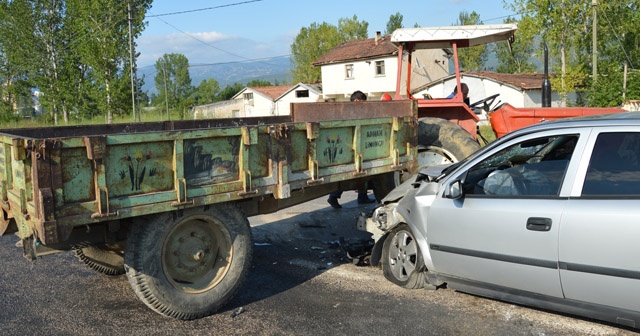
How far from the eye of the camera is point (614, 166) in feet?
12.7

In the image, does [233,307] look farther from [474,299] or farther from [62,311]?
[474,299]

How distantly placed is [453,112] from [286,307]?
447 cm

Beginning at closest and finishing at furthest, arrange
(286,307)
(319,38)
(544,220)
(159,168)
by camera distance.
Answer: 1. (544,220)
2. (159,168)
3. (286,307)
4. (319,38)

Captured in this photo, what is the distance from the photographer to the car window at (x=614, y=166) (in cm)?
377

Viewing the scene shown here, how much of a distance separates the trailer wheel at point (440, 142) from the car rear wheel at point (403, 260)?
2.18m

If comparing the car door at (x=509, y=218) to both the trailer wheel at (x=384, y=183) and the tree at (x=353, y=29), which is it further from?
the tree at (x=353, y=29)

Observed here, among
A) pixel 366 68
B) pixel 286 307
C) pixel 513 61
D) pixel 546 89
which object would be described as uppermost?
pixel 513 61

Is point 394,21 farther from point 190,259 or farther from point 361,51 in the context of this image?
point 190,259

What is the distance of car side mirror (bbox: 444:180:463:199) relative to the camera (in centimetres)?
457

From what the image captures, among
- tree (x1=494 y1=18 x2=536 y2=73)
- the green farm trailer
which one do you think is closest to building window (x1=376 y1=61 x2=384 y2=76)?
tree (x1=494 y1=18 x2=536 y2=73)

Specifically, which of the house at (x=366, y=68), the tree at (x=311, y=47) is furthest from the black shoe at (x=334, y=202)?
the tree at (x=311, y=47)


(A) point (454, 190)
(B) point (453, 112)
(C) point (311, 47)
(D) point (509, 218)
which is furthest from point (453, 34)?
(C) point (311, 47)

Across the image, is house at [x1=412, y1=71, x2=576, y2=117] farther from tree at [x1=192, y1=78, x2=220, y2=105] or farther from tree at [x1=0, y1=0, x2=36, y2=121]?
tree at [x1=192, y1=78, x2=220, y2=105]

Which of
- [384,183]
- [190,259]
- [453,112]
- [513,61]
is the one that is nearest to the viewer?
[190,259]
